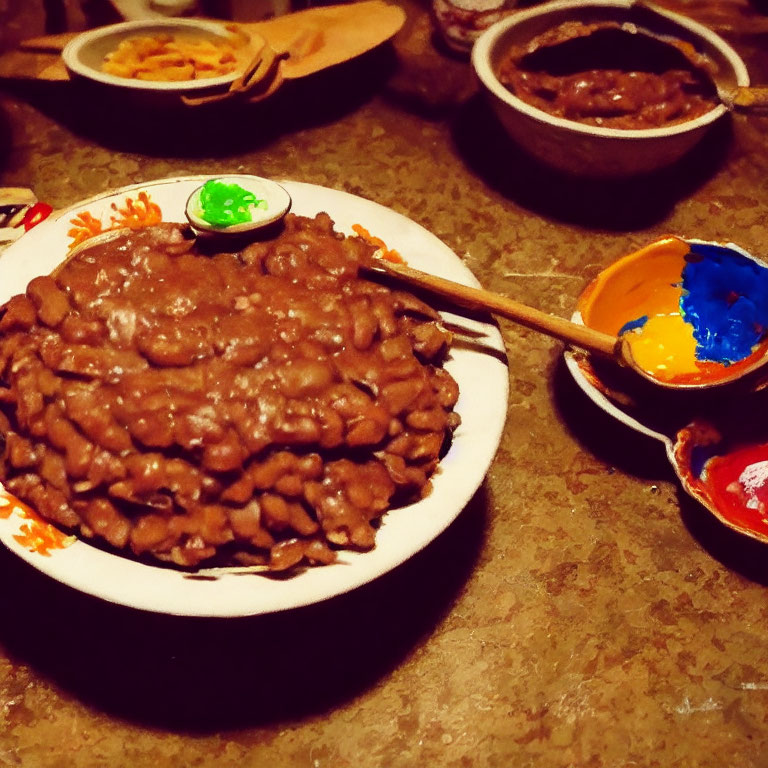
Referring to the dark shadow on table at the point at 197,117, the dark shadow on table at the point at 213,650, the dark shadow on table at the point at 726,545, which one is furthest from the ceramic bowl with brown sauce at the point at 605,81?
the dark shadow on table at the point at 213,650

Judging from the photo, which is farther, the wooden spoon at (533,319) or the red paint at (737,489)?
the red paint at (737,489)

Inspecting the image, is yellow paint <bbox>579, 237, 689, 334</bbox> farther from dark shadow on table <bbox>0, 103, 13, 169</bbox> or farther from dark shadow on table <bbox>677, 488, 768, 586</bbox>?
dark shadow on table <bbox>0, 103, 13, 169</bbox>

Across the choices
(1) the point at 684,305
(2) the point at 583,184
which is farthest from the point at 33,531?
(2) the point at 583,184

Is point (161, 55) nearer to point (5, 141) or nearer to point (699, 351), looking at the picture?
point (5, 141)

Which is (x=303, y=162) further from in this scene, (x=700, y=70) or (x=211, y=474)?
(x=211, y=474)

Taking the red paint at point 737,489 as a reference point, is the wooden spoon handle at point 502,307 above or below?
above

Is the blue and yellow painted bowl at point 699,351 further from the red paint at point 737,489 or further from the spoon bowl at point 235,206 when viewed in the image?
the spoon bowl at point 235,206
